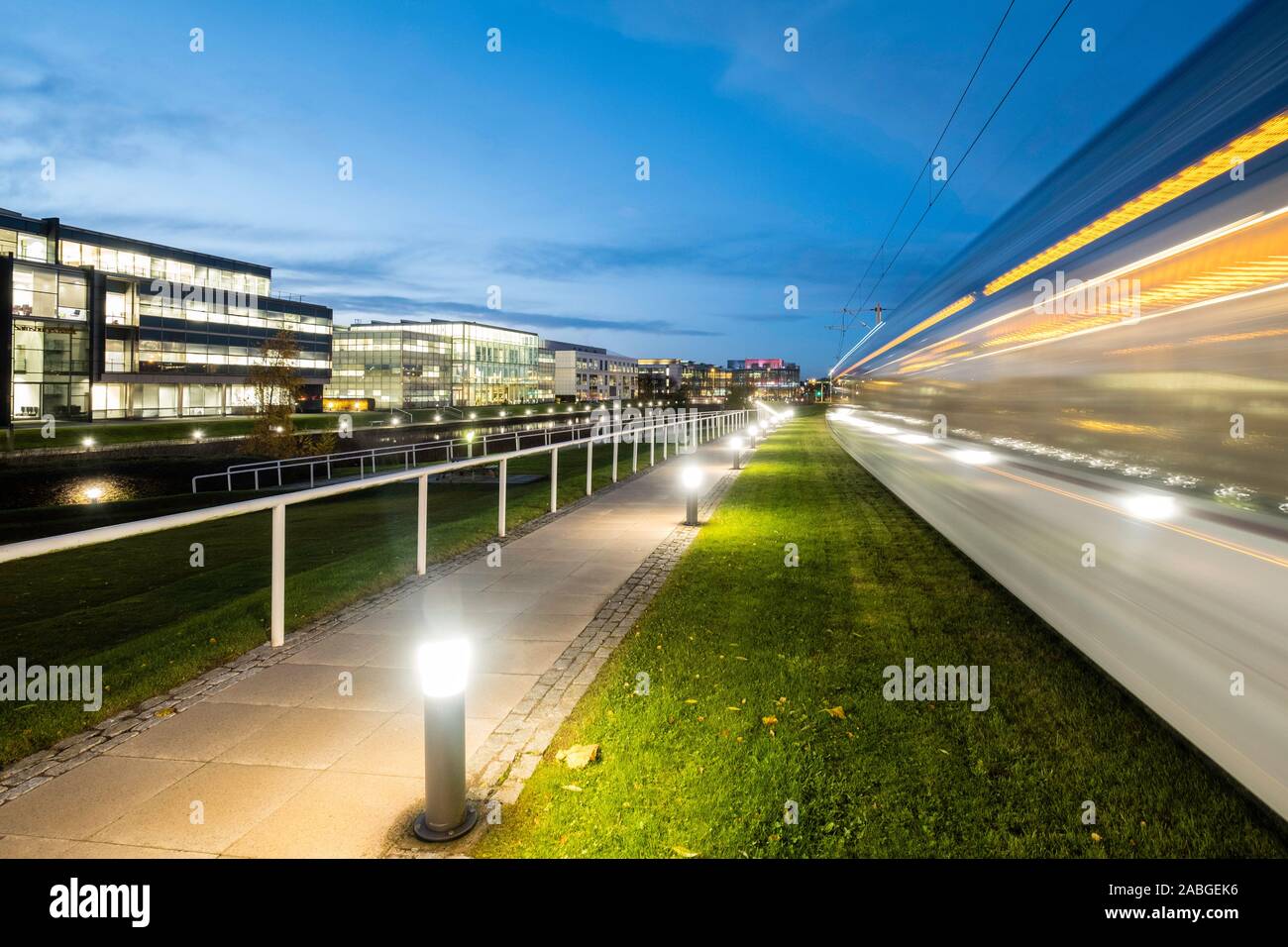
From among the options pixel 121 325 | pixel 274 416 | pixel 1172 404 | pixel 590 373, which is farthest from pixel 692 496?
pixel 590 373

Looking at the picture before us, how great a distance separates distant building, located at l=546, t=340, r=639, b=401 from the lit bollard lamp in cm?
12373

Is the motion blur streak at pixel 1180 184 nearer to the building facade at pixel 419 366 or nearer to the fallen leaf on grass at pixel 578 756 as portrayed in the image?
the fallen leaf on grass at pixel 578 756

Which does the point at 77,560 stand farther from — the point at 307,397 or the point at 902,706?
the point at 307,397

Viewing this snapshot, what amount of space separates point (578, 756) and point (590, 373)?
15707cm

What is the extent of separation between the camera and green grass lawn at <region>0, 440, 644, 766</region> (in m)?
4.65

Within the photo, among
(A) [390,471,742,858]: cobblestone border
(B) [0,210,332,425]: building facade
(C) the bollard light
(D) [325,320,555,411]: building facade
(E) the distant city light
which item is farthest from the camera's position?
(D) [325,320,555,411]: building facade

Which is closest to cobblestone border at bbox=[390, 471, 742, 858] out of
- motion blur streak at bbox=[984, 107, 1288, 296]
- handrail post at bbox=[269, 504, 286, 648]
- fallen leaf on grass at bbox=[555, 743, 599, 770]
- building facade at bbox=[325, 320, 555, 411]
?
fallen leaf on grass at bbox=[555, 743, 599, 770]

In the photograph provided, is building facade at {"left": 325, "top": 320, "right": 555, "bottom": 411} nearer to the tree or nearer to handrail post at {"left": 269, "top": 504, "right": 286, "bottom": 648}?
the tree

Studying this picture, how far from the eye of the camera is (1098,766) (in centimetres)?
372

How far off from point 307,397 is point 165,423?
31.7 meters

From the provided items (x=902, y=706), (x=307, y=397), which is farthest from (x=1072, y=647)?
(x=307, y=397)

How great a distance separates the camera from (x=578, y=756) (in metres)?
3.68

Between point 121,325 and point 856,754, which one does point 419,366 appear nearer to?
point 121,325

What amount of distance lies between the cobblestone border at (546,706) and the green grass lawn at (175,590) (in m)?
2.28
